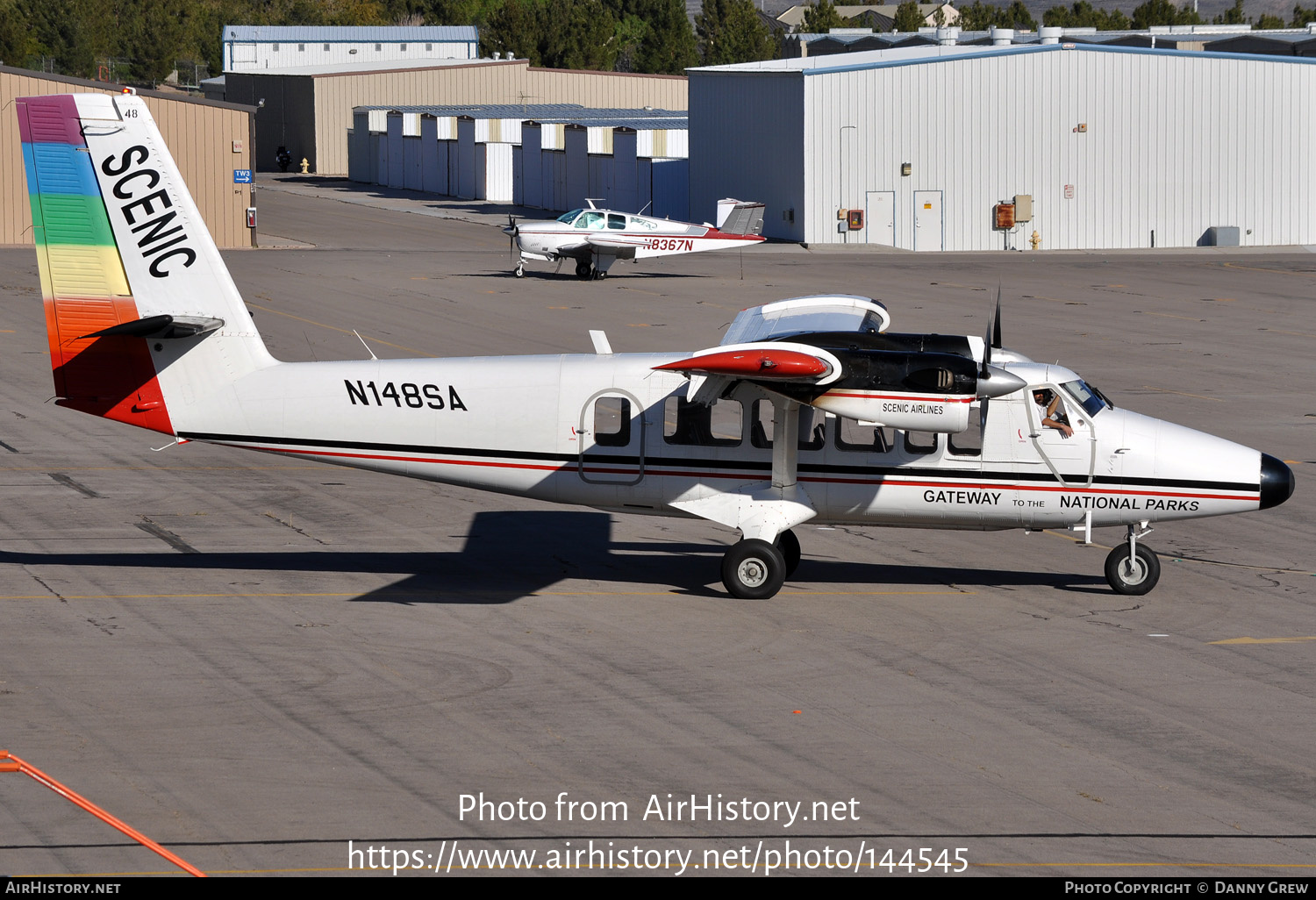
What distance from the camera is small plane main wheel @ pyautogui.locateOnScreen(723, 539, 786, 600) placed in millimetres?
16906

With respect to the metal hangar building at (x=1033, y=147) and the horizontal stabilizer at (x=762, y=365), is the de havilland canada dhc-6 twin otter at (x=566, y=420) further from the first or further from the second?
the metal hangar building at (x=1033, y=147)

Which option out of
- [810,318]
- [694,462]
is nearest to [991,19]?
[810,318]

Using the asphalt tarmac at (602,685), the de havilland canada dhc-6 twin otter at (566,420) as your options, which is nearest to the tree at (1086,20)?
the asphalt tarmac at (602,685)

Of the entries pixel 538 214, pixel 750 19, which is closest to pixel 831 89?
pixel 538 214

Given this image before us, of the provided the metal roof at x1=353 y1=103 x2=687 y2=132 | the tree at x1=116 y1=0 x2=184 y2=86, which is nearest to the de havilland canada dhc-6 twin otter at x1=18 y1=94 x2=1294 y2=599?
the metal roof at x1=353 y1=103 x2=687 y2=132

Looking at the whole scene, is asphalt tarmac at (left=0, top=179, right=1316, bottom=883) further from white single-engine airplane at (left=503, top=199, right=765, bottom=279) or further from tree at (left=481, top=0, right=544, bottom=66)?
tree at (left=481, top=0, right=544, bottom=66)

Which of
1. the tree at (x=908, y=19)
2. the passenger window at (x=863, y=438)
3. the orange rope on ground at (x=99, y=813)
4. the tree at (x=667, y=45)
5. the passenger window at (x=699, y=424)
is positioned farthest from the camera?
the tree at (x=667, y=45)

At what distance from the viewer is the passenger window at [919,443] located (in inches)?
667

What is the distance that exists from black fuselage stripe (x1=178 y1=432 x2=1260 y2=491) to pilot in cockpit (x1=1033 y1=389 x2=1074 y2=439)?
518mm

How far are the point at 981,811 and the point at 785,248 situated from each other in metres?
53.7

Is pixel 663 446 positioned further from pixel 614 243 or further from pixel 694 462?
pixel 614 243

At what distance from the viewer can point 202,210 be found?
197 ft

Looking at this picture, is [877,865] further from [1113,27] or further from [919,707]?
[1113,27]

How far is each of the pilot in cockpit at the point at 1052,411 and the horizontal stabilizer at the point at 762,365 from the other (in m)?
2.98
